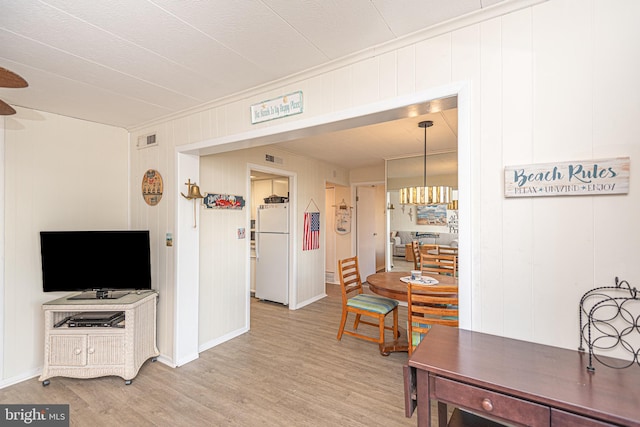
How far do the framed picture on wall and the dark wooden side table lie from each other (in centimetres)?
349

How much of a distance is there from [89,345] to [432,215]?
453 cm

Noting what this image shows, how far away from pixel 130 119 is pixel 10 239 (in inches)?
59.5

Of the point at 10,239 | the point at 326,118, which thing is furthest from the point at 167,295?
the point at 326,118

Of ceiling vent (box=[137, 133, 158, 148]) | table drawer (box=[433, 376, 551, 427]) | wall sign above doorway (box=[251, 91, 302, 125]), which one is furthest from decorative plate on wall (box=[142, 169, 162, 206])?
table drawer (box=[433, 376, 551, 427])

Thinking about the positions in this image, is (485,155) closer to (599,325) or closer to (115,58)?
(599,325)

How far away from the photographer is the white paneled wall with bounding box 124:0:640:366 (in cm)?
119

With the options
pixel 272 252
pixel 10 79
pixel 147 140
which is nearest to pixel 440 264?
pixel 272 252

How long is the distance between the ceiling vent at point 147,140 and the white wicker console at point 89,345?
164 centimetres

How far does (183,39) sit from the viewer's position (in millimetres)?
1671

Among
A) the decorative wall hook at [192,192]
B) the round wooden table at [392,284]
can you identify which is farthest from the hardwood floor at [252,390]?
the decorative wall hook at [192,192]

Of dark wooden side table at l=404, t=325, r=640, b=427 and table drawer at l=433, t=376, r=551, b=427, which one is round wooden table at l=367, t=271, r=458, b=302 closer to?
dark wooden side table at l=404, t=325, r=640, b=427

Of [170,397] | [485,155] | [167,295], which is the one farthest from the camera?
[167,295]

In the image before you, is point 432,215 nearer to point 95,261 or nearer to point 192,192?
point 192,192

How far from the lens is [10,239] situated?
262cm
